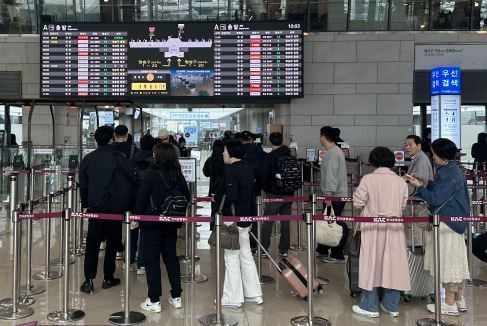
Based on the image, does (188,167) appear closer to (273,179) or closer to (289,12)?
(273,179)

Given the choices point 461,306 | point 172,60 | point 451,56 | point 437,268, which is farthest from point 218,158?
point 451,56

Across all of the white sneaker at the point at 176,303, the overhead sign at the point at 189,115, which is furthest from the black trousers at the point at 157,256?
the overhead sign at the point at 189,115

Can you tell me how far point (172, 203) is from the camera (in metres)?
4.65

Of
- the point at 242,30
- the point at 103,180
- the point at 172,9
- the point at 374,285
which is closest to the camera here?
the point at 374,285

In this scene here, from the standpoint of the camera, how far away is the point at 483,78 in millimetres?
12789

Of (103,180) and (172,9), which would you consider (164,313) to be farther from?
(172,9)

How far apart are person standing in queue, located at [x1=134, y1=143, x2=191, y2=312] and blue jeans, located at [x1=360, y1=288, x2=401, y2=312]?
1804 millimetres

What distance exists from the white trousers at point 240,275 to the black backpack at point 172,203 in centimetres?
64

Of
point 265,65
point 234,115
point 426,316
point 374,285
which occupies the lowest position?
point 426,316

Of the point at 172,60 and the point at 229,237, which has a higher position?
the point at 172,60

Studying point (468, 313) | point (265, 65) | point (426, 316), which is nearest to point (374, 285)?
point (426, 316)

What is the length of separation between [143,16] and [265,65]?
11.7 ft

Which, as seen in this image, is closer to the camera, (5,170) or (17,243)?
(17,243)

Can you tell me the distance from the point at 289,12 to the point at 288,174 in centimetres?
724
